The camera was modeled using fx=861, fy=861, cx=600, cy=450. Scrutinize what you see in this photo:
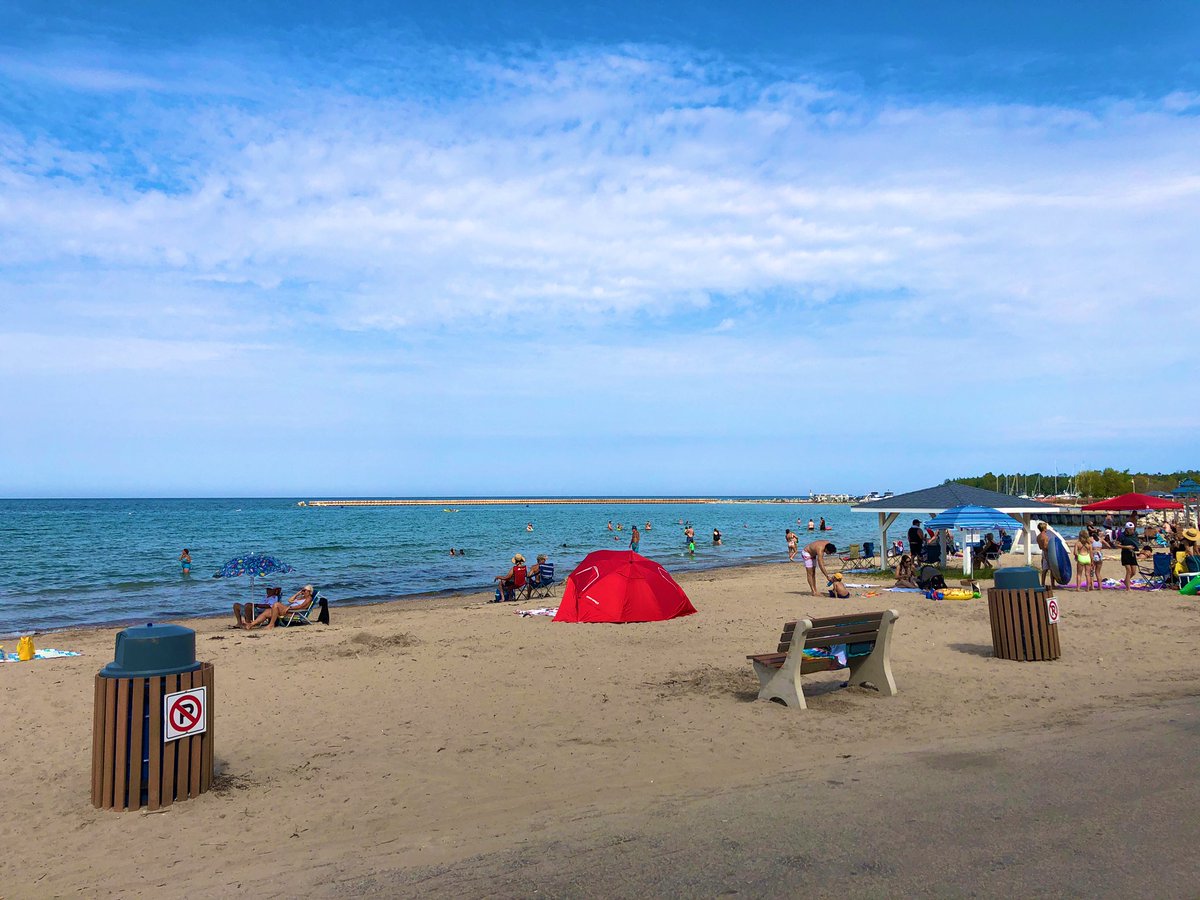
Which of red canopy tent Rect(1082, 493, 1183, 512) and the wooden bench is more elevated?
red canopy tent Rect(1082, 493, 1183, 512)

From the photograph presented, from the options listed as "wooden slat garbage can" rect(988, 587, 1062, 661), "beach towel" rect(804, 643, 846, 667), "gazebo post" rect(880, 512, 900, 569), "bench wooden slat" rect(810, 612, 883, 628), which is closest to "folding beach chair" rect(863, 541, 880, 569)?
"gazebo post" rect(880, 512, 900, 569)

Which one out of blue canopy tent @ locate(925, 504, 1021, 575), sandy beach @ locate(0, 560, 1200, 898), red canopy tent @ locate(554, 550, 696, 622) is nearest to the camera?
sandy beach @ locate(0, 560, 1200, 898)

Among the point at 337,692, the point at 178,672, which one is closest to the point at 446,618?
the point at 337,692

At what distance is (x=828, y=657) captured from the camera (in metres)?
8.26

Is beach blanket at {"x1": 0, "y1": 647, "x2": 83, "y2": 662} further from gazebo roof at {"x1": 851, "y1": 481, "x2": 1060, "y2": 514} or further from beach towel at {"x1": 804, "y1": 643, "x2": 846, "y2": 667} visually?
gazebo roof at {"x1": 851, "y1": 481, "x2": 1060, "y2": 514}

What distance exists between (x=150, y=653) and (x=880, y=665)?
6.34 metres

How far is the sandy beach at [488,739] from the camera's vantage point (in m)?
4.65

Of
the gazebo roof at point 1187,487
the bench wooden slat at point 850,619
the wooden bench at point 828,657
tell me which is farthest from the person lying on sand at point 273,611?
the gazebo roof at point 1187,487

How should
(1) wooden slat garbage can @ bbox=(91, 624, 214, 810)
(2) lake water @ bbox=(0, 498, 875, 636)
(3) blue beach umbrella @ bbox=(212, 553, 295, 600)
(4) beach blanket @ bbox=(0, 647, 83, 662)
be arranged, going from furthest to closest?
1. (2) lake water @ bbox=(0, 498, 875, 636)
2. (3) blue beach umbrella @ bbox=(212, 553, 295, 600)
3. (4) beach blanket @ bbox=(0, 647, 83, 662)
4. (1) wooden slat garbage can @ bbox=(91, 624, 214, 810)

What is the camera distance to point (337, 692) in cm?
911

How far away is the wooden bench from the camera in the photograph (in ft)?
25.6

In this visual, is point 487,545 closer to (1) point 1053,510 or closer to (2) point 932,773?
(1) point 1053,510

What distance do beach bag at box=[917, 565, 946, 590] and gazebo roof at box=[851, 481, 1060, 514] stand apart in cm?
Answer: 276

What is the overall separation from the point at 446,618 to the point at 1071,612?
10311 millimetres
